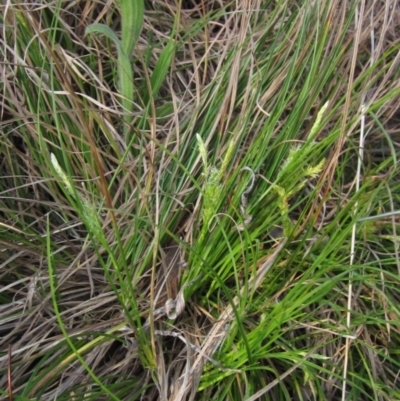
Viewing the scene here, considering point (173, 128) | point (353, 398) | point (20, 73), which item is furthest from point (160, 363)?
point (20, 73)

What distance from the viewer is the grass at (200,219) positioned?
0.81 meters

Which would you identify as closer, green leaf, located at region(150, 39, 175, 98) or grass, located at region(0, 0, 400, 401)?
grass, located at region(0, 0, 400, 401)

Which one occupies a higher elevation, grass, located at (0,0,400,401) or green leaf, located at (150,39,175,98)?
green leaf, located at (150,39,175,98)

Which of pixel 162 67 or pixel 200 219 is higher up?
pixel 162 67

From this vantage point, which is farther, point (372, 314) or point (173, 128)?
point (173, 128)

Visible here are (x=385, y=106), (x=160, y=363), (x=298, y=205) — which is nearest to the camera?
(x=160, y=363)

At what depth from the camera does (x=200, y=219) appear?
2.94 ft

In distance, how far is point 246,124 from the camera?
3.02 ft

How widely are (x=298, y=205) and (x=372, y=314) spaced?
0.19 meters

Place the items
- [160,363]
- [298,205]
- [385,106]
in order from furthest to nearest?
[385,106] → [298,205] → [160,363]

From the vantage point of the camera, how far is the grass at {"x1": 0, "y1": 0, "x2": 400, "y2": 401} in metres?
0.81

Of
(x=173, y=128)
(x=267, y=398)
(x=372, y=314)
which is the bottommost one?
(x=267, y=398)

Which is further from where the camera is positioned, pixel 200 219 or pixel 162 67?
pixel 162 67

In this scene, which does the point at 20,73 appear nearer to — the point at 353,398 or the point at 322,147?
the point at 322,147
